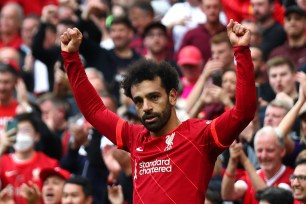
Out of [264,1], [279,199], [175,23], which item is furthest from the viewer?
[175,23]

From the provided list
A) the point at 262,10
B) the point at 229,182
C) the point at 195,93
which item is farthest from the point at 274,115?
the point at 262,10

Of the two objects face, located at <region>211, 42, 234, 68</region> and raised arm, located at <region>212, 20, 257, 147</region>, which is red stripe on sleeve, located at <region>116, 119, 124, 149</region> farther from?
face, located at <region>211, 42, 234, 68</region>

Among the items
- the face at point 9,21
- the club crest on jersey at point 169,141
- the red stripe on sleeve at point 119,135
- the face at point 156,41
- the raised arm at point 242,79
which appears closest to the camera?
the raised arm at point 242,79

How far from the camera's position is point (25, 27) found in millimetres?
17094

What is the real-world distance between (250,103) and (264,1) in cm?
675

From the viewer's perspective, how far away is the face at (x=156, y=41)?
14.5 metres

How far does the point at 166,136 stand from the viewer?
807 centimetres

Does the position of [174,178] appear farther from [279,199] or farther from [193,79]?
[193,79]

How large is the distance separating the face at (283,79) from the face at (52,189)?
244 centimetres

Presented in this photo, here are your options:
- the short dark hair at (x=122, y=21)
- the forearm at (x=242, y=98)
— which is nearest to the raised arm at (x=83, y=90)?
the forearm at (x=242, y=98)

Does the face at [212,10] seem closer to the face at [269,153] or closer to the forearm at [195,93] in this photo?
the forearm at [195,93]

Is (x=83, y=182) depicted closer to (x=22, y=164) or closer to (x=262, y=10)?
(x=22, y=164)

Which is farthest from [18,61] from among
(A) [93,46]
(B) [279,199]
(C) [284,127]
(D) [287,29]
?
(B) [279,199]

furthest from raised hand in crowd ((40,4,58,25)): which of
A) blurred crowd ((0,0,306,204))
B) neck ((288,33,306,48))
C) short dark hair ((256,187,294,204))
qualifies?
short dark hair ((256,187,294,204))
